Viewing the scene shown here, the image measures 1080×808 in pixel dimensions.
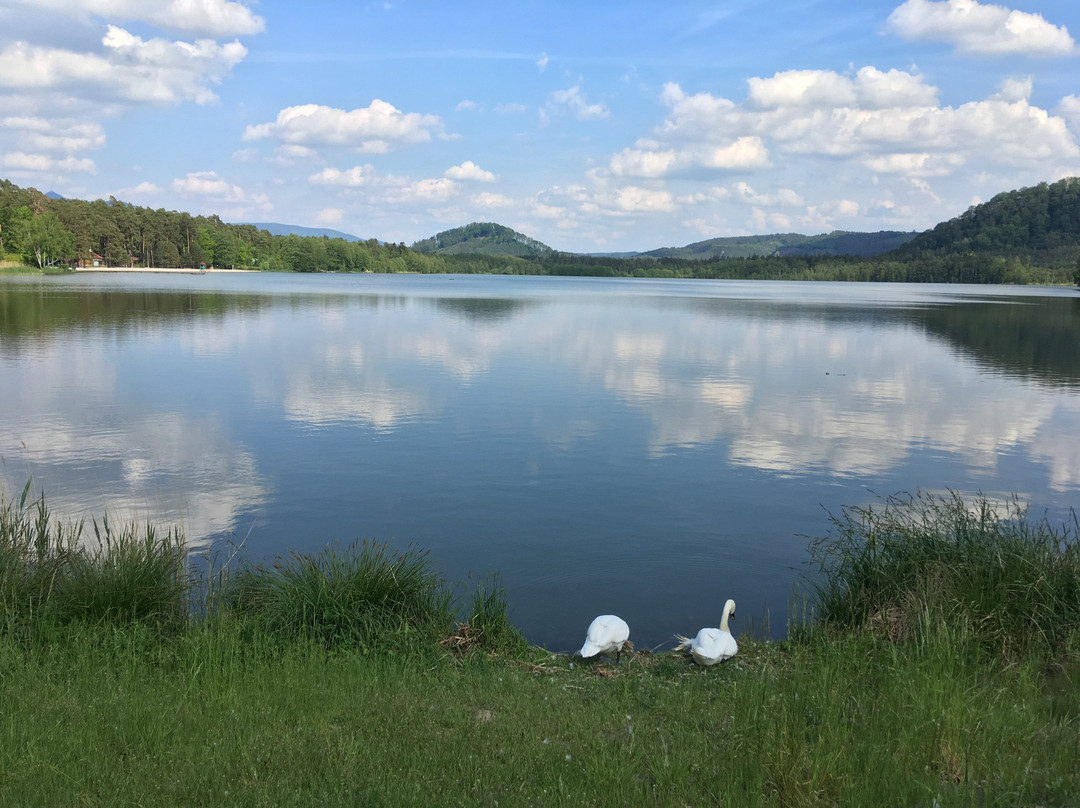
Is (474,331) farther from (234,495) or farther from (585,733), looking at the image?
(585,733)

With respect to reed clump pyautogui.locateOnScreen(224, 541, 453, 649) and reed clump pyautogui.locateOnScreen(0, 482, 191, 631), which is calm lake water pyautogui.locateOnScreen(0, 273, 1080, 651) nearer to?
reed clump pyautogui.locateOnScreen(224, 541, 453, 649)

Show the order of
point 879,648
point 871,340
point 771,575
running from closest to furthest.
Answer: point 879,648 < point 771,575 < point 871,340

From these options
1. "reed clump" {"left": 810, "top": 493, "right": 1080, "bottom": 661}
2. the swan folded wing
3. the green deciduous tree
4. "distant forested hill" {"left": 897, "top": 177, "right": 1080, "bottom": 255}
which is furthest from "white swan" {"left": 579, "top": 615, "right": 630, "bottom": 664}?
"distant forested hill" {"left": 897, "top": 177, "right": 1080, "bottom": 255}

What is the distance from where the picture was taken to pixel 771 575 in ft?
29.2

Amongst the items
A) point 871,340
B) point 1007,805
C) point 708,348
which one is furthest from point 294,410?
point 871,340

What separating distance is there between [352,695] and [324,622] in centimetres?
146

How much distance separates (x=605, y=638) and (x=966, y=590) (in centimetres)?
302

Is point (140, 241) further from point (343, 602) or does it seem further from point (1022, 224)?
point (1022, 224)

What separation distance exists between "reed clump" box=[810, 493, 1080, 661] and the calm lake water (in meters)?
0.91

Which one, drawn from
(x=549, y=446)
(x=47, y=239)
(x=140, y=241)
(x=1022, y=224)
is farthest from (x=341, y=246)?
(x=549, y=446)

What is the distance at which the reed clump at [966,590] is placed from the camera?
20.4 feet

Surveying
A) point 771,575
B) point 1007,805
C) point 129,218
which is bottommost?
point 771,575

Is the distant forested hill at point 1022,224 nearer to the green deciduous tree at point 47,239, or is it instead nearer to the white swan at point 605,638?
the green deciduous tree at point 47,239

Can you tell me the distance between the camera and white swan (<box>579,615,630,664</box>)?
21.5ft
